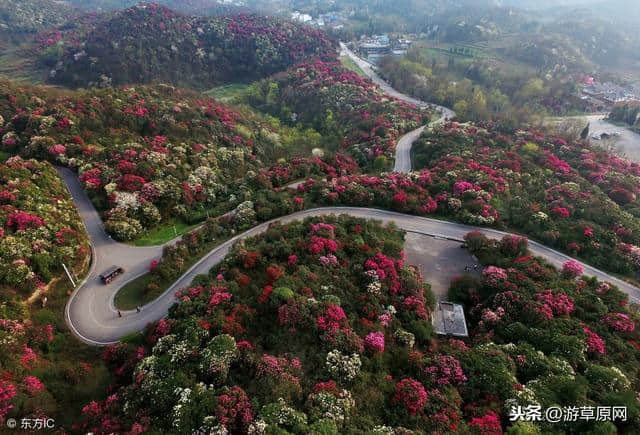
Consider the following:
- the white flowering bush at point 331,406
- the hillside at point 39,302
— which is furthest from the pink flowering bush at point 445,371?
the hillside at point 39,302

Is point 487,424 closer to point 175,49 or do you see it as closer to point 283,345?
point 283,345

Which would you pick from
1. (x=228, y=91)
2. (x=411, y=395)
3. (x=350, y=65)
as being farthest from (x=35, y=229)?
Result: (x=350, y=65)

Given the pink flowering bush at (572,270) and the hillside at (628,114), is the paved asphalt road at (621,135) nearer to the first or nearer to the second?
the hillside at (628,114)

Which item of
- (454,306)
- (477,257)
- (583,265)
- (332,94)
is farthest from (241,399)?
(332,94)

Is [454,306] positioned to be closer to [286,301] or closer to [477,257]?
[477,257]

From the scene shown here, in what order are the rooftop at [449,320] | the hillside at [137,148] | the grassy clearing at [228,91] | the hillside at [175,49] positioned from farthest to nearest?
the grassy clearing at [228,91]
the hillside at [175,49]
the hillside at [137,148]
the rooftop at [449,320]

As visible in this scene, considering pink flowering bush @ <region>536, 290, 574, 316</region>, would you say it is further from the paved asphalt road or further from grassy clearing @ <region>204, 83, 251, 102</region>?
grassy clearing @ <region>204, 83, 251, 102</region>

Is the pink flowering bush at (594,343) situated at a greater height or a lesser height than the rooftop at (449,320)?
greater
